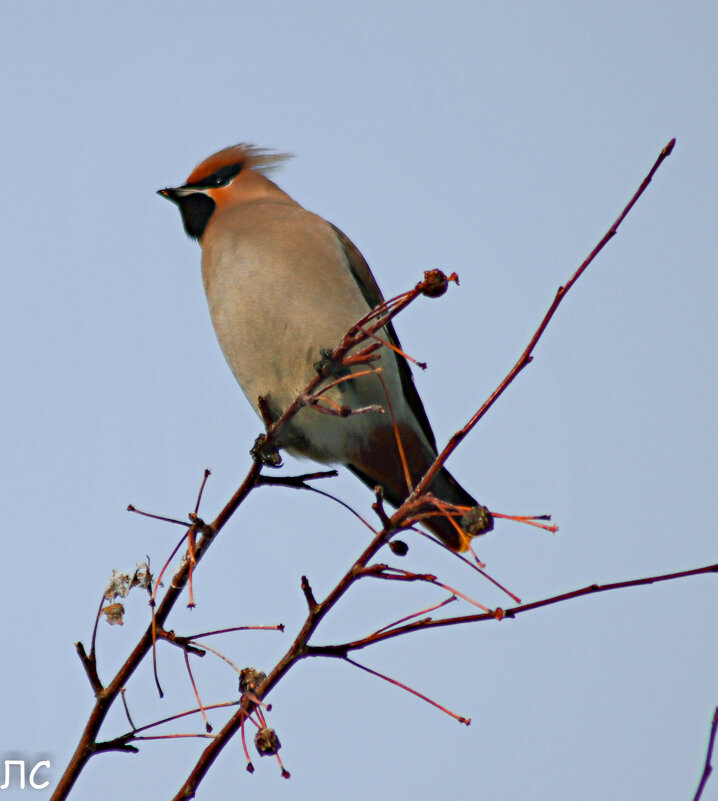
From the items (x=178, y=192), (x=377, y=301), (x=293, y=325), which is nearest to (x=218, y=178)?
(x=178, y=192)

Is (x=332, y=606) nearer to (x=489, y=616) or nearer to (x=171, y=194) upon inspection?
(x=489, y=616)

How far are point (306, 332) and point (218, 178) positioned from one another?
1.25m

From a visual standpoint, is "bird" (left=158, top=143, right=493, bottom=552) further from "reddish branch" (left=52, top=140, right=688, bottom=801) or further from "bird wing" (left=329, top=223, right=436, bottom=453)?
"reddish branch" (left=52, top=140, right=688, bottom=801)

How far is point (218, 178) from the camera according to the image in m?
4.34

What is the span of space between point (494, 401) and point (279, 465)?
2.05 meters

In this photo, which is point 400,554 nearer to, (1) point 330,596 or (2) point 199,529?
(2) point 199,529

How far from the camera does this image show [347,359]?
183cm

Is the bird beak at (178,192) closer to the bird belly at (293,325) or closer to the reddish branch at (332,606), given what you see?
the bird belly at (293,325)

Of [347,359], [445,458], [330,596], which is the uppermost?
[347,359]

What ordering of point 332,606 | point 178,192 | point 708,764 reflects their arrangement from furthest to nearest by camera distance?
point 178,192
point 332,606
point 708,764

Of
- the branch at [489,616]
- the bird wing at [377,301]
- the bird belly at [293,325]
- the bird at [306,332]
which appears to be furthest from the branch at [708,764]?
the bird wing at [377,301]

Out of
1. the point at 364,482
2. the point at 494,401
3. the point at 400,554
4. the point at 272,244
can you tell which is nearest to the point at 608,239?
the point at 494,401

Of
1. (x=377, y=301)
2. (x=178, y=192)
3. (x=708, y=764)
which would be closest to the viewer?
(x=708, y=764)

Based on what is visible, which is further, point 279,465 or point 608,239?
point 279,465
